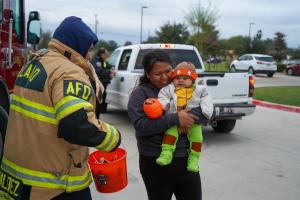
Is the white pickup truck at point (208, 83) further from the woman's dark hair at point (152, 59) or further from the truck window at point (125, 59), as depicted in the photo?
the woman's dark hair at point (152, 59)

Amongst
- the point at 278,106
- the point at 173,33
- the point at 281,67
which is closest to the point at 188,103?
the point at 278,106

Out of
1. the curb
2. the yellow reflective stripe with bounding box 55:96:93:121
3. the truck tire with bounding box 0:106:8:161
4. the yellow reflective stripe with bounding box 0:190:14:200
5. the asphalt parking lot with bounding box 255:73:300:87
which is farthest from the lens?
the asphalt parking lot with bounding box 255:73:300:87

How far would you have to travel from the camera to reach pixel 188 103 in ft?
9.68

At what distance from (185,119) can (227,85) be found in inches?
207

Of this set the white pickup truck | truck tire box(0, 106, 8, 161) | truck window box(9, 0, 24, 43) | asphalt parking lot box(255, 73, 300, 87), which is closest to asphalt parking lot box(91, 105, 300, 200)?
the white pickup truck

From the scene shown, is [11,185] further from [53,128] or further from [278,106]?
[278,106]

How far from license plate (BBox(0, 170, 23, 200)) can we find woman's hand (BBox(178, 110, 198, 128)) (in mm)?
1073

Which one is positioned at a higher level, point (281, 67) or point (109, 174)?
point (281, 67)

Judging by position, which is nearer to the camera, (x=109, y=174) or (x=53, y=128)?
(x=53, y=128)

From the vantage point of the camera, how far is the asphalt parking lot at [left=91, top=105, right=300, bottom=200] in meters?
4.98

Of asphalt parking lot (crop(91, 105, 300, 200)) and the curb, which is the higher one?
the curb

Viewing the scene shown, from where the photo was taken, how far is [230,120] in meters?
8.59

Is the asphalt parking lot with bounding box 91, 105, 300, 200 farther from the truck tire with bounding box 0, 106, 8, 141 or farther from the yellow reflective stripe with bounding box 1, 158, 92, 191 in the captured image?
the yellow reflective stripe with bounding box 1, 158, 92, 191

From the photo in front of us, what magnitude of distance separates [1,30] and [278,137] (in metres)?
5.88
